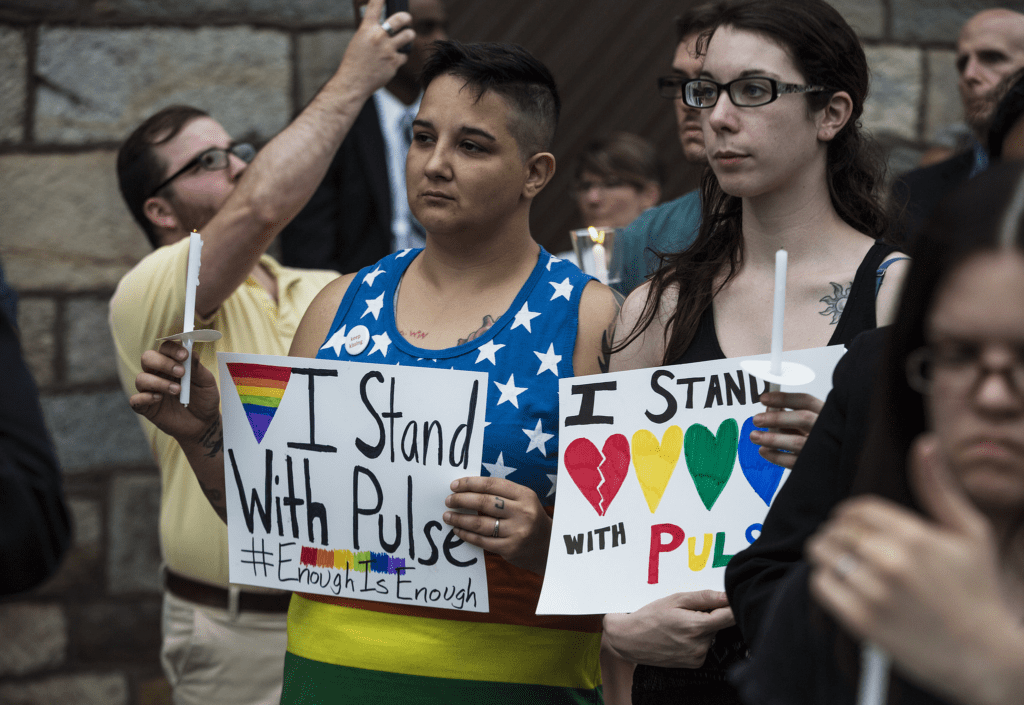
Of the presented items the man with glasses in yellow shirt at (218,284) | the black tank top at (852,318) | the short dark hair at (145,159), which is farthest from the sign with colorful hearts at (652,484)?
the short dark hair at (145,159)

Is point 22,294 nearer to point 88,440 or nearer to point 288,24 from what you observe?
point 88,440

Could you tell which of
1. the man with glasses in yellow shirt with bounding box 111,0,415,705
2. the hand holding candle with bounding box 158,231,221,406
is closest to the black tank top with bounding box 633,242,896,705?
the hand holding candle with bounding box 158,231,221,406

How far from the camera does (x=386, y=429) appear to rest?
2.09 metres

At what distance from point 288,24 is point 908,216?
8.78ft

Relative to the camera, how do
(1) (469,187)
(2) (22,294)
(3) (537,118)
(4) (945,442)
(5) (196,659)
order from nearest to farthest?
(4) (945,442), (1) (469,187), (3) (537,118), (5) (196,659), (2) (22,294)

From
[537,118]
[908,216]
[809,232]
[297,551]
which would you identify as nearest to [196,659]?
[297,551]

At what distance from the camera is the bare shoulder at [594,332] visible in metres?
2.14

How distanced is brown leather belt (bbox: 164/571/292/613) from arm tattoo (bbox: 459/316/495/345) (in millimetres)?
1146

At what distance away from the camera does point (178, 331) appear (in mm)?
2721

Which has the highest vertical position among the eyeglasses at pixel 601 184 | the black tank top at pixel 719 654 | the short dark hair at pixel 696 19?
the short dark hair at pixel 696 19

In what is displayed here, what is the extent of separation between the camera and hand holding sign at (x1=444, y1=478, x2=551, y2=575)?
78.0 inches

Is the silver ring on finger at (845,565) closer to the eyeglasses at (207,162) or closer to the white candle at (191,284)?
the white candle at (191,284)

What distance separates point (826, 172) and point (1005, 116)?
355mm

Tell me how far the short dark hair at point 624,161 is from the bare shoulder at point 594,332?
1879 mm
